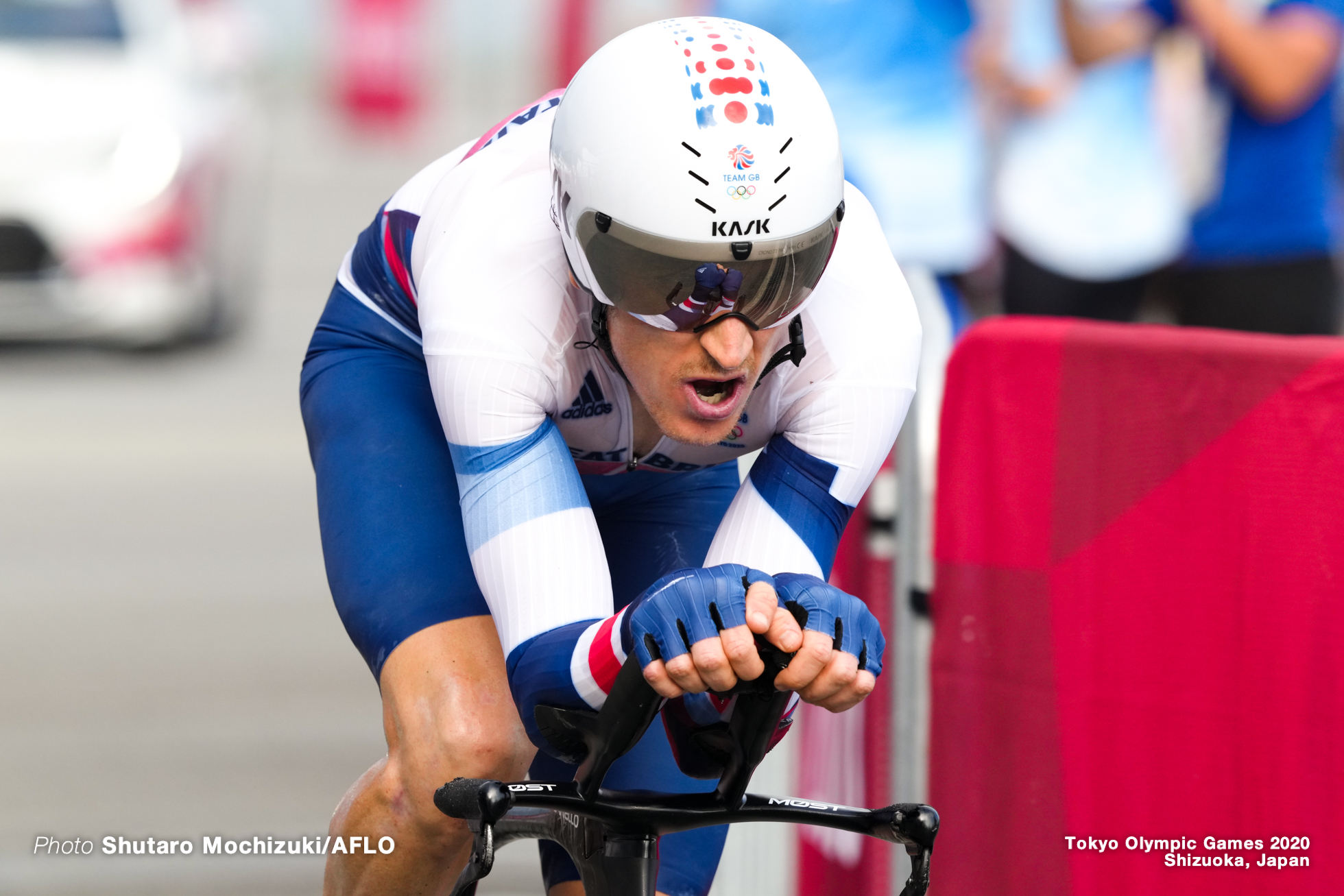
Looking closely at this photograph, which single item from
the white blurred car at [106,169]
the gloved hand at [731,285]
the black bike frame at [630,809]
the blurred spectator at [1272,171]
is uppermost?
the white blurred car at [106,169]

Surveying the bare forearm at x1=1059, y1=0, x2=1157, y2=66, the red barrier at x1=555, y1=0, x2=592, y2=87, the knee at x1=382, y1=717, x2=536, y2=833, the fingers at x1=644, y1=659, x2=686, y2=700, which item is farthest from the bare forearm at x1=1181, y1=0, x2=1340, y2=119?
the red barrier at x1=555, y1=0, x2=592, y2=87

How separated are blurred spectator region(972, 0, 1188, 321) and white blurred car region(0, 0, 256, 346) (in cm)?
555

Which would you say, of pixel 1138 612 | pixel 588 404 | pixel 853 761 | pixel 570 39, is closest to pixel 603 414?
pixel 588 404

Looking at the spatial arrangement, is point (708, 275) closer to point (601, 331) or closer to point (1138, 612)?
point (601, 331)

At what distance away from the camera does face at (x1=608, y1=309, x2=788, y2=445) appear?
2473 millimetres

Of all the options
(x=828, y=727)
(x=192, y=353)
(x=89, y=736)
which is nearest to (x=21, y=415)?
Answer: (x=192, y=353)

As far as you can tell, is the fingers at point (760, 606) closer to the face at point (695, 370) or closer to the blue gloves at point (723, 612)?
the blue gloves at point (723, 612)

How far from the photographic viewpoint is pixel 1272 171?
17.0ft

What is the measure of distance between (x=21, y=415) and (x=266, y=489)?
1.92 metres

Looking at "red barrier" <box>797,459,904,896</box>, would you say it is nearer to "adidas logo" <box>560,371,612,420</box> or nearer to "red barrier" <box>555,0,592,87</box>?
"adidas logo" <box>560,371,612,420</box>

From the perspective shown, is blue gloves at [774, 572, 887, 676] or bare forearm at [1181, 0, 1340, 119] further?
bare forearm at [1181, 0, 1340, 119]

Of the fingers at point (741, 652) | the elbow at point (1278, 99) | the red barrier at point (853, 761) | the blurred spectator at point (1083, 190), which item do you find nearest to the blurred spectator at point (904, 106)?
the blurred spectator at point (1083, 190)

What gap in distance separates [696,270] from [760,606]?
0.50 m

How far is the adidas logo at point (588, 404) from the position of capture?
9.14 ft
